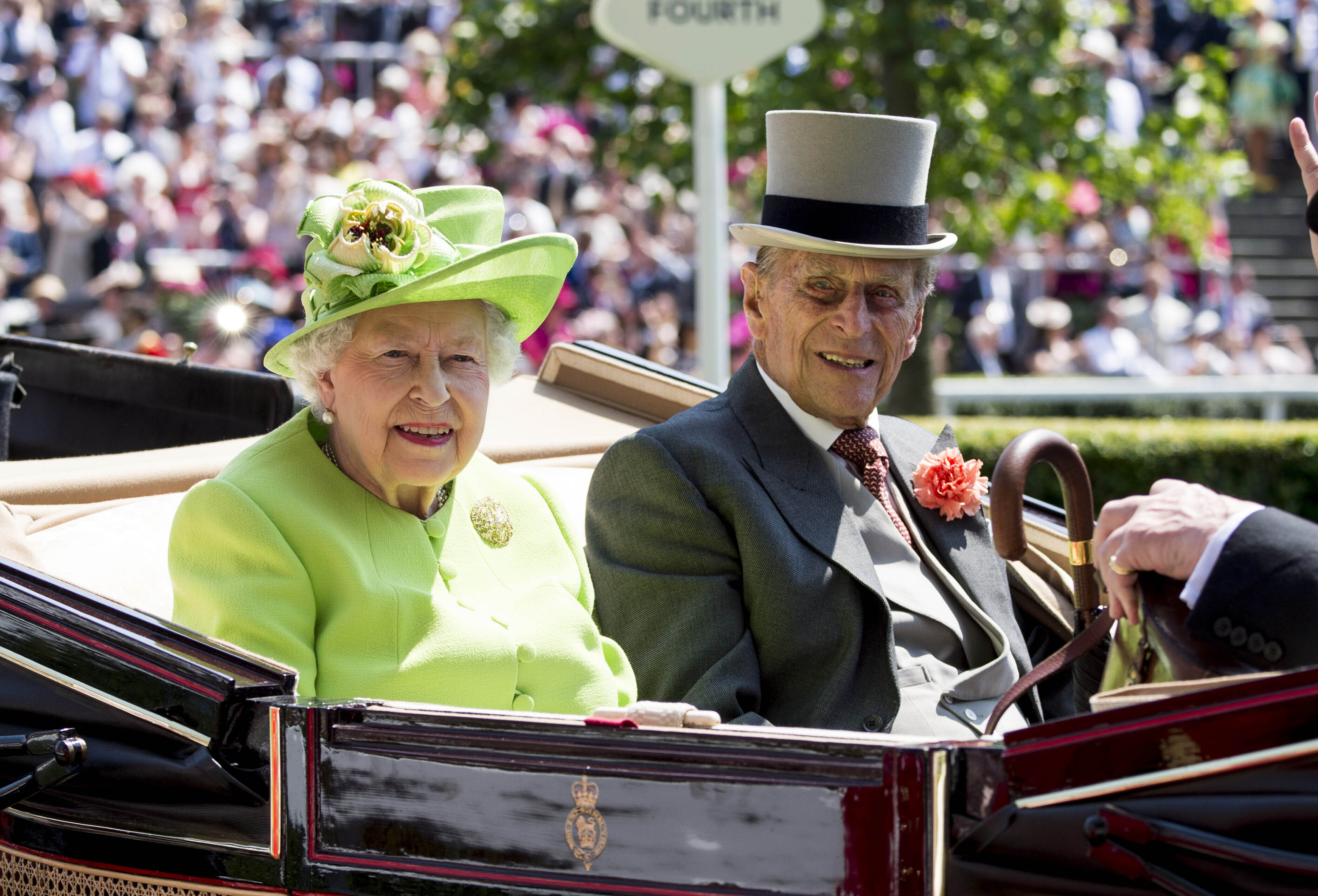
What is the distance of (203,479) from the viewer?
2.86 m

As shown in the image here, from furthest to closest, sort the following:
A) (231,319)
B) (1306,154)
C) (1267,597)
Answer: (231,319) < (1306,154) < (1267,597)

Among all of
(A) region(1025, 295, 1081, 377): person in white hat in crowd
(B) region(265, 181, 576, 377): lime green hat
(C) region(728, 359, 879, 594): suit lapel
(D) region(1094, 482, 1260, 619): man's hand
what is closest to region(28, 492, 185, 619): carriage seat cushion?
(B) region(265, 181, 576, 377): lime green hat

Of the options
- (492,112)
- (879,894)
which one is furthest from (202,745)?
(492,112)

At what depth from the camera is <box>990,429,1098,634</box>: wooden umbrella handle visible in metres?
1.71

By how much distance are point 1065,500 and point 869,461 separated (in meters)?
0.82

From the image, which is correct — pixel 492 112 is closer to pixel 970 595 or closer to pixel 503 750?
pixel 970 595

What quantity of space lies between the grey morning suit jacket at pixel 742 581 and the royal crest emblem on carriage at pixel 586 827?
60 centimetres

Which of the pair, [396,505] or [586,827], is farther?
[396,505]

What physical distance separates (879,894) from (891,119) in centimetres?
149

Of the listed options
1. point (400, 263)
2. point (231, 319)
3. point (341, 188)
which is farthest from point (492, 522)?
point (341, 188)

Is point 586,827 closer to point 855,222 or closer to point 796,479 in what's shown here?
point 796,479

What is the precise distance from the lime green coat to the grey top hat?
27.8 inches

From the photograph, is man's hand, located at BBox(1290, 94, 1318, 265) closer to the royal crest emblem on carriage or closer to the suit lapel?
the suit lapel

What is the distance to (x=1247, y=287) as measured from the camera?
1141 cm
